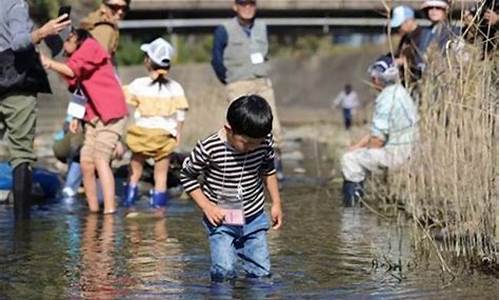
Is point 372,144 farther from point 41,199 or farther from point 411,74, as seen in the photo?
point 41,199

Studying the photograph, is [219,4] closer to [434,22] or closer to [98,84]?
[434,22]

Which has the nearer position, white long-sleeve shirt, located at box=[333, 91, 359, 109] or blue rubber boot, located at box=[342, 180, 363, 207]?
blue rubber boot, located at box=[342, 180, 363, 207]

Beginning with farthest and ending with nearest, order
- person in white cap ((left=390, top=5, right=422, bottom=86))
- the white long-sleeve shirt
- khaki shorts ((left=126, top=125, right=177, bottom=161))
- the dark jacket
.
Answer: the white long-sleeve shirt, person in white cap ((left=390, top=5, right=422, bottom=86)), khaki shorts ((left=126, top=125, right=177, bottom=161)), the dark jacket

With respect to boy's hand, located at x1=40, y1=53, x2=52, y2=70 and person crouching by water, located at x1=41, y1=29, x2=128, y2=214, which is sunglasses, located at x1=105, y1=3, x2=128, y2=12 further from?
boy's hand, located at x1=40, y1=53, x2=52, y2=70

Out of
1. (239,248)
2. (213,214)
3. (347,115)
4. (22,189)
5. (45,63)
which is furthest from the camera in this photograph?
(347,115)

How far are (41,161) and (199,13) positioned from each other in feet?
53.7

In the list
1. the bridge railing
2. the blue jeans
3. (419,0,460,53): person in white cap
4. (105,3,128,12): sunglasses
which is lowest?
the blue jeans

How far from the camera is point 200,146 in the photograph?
308 inches

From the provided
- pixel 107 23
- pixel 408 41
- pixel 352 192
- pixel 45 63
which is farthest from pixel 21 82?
pixel 408 41

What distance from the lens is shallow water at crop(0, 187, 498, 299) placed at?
7.62 metres

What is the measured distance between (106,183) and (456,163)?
10.9ft

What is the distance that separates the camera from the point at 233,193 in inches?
311

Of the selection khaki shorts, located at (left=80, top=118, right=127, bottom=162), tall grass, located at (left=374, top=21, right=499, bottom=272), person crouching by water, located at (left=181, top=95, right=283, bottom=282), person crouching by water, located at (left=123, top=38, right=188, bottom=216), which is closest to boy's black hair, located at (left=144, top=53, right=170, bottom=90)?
person crouching by water, located at (left=123, top=38, right=188, bottom=216)

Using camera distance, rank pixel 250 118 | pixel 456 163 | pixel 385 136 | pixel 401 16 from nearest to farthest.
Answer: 1. pixel 250 118
2. pixel 456 163
3. pixel 385 136
4. pixel 401 16
